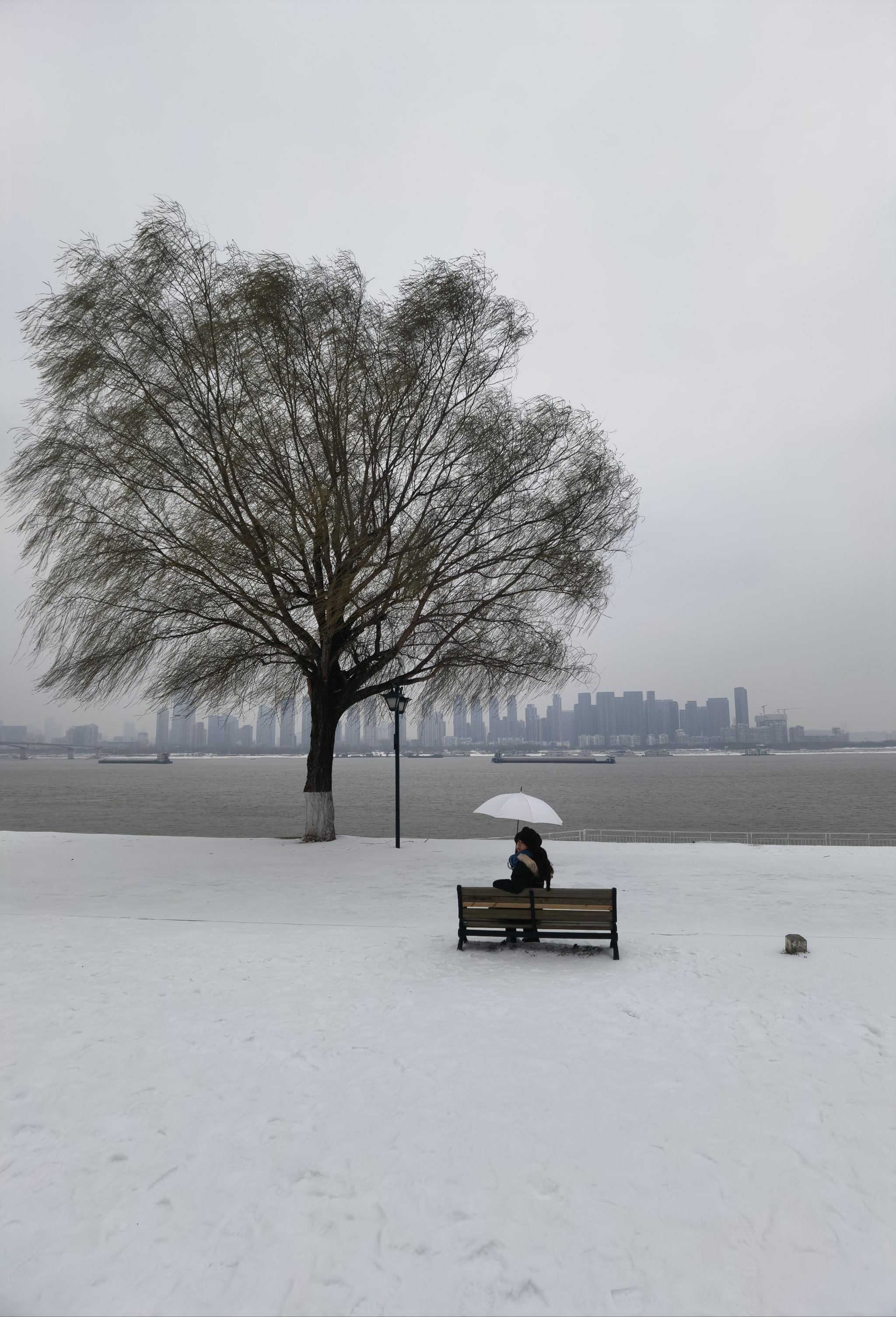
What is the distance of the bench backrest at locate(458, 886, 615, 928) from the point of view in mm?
7992

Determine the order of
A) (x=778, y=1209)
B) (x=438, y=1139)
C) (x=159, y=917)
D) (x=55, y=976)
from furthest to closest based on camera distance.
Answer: (x=159, y=917) < (x=55, y=976) < (x=438, y=1139) < (x=778, y=1209)

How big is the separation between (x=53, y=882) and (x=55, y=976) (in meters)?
5.72

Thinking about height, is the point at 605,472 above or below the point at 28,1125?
above

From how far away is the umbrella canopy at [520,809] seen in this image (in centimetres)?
1051

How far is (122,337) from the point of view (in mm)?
15047

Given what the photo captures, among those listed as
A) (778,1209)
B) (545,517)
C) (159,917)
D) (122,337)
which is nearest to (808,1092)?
(778,1209)

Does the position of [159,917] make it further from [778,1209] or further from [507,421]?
[507,421]

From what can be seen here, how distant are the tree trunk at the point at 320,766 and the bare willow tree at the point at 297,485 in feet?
0.17

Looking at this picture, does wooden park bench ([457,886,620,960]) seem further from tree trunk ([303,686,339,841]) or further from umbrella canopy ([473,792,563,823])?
tree trunk ([303,686,339,841])

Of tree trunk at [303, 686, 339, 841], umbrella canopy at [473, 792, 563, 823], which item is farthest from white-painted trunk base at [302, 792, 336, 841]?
umbrella canopy at [473, 792, 563, 823]

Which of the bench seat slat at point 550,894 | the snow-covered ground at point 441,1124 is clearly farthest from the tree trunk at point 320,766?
the bench seat slat at point 550,894

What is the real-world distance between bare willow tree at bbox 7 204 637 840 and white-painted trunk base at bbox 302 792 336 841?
45 millimetres

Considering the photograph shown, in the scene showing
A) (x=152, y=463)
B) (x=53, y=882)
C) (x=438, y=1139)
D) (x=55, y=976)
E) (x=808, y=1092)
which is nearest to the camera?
(x=438, y=1139)

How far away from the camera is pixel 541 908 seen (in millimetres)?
8148
